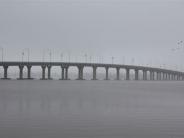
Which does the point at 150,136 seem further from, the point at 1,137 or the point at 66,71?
the point at 66,71

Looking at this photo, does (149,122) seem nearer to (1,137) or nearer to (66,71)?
(1,137)

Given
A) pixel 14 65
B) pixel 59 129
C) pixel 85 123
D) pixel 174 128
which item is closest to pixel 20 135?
pixel 59 129

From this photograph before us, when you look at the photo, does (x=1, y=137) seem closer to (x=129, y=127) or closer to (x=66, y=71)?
(x=129, y=127)

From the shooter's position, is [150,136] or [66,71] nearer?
[150,136]

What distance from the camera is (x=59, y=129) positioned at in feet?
37.7

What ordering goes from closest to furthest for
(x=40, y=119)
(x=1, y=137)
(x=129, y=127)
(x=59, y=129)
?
(x=1, y=137)
(x=59, y=129)
(x=129, y=127)
(x=40, y=119)

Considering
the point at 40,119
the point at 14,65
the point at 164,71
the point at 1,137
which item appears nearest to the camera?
the point at 1,137

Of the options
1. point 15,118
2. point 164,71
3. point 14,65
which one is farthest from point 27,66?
point 15,118

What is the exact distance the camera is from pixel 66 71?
449 ft

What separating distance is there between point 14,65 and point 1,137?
4858 inches

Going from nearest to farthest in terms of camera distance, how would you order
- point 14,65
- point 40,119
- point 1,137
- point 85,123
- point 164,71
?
point 1,137 → point 85,123 → point 40,119 → point 14,65 → point 164,71

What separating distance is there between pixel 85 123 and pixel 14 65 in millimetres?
120675

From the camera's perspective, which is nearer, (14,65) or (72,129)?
(72,129)

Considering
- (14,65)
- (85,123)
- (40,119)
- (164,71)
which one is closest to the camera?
(85,123)
